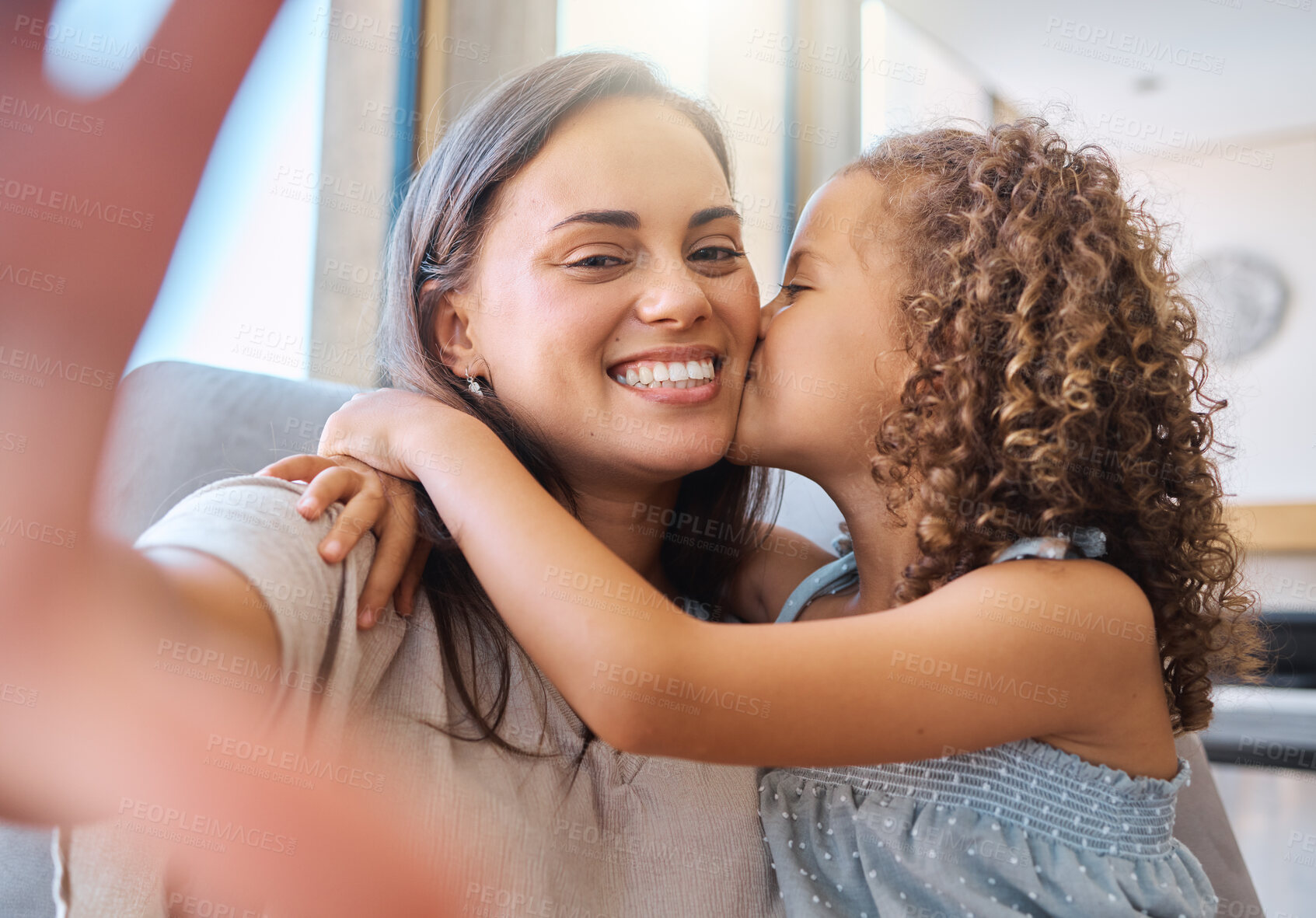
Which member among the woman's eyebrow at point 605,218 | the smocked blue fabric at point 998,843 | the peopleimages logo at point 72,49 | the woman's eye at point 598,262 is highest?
the woman's eyebrow at point 605,218

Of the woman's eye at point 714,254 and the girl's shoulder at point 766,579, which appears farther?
the girl's shoulder at point 766,579

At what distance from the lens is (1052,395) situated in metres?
1.07

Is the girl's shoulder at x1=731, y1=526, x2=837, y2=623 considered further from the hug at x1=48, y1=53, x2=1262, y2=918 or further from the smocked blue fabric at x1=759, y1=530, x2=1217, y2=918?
the smocked blue fabric at x1=759, y1=530, x2=1217, y2=918

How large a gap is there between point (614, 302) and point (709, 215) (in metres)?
0.19

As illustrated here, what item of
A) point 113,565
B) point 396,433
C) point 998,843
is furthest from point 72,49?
point 998,843

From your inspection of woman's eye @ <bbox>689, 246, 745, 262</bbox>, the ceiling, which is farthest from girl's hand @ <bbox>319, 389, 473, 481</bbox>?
the ceiling

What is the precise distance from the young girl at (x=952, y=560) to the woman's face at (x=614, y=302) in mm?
54

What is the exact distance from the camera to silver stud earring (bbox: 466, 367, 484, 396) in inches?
50.1

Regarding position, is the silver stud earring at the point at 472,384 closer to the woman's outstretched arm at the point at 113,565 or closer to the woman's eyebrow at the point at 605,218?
the woman's eyebrow at the point at 605,218

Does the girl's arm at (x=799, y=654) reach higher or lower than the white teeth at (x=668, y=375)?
lower

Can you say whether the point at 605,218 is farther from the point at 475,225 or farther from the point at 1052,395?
the point at 1052,395

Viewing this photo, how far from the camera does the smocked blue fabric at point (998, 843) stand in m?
0.98

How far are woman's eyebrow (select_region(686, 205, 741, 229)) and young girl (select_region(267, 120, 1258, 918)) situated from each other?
121 mm

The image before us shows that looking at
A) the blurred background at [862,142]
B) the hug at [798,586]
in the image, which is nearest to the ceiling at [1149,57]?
the blurred background at [862,142]
